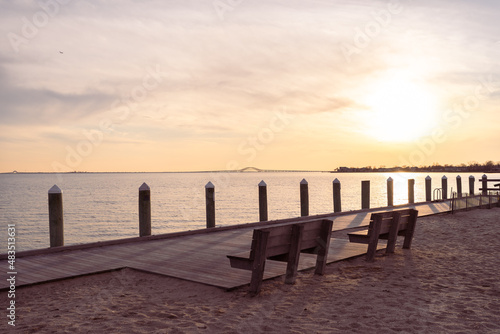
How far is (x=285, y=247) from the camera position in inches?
270

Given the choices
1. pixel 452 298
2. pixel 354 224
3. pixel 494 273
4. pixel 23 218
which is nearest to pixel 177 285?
pixel 452 298

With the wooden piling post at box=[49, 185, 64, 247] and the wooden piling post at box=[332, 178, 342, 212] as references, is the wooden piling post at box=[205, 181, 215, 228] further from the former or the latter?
the wooden piling post at box=[332, 178, 342, 212]

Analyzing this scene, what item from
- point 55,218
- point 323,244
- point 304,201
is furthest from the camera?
point 304,201

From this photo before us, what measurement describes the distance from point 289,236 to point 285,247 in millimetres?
181

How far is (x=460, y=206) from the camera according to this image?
64.6 ft

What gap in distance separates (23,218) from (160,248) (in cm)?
3473

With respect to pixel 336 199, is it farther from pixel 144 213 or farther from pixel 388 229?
pixel 388 229

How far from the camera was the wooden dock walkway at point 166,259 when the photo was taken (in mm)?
7297

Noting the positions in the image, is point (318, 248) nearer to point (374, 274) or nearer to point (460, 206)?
point (374, 274)

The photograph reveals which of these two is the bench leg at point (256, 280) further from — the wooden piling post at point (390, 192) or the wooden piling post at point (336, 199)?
the wooden piling post at point (390, 192)

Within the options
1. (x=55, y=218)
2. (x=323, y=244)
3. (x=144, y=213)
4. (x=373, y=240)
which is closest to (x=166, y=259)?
(x=323, y=244)

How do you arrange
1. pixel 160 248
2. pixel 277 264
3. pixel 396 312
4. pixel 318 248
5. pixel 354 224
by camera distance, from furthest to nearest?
pixel 354 224
pixel 160 248
pixel 277 264
pixel 318 248
pixel 396 312

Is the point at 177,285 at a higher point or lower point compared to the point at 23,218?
higher

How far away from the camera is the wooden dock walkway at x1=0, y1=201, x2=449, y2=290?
730cm
